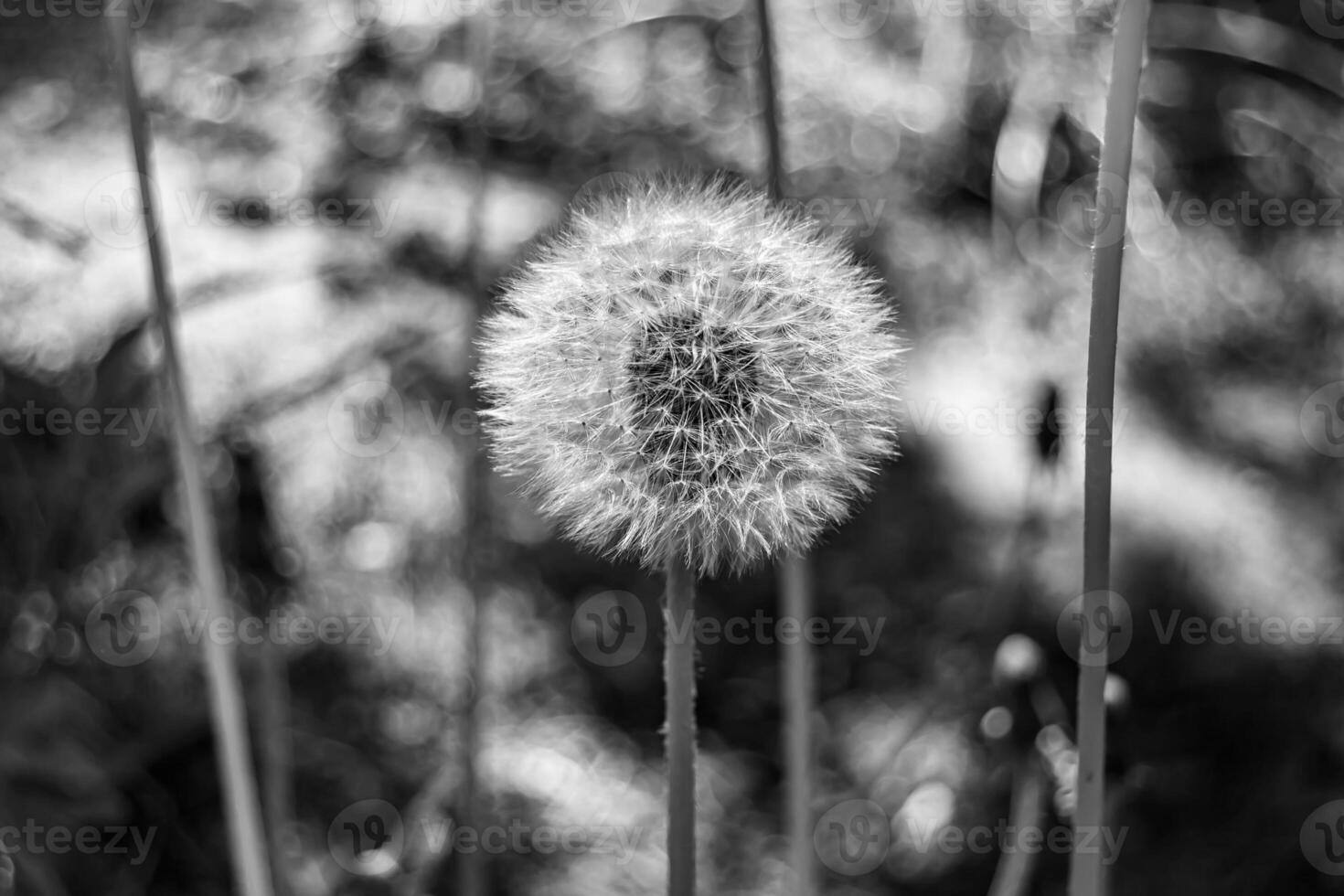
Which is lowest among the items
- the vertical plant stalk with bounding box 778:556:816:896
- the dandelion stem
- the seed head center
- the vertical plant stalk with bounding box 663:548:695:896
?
the vertical plant stalk with bounding box 778:556:816:896

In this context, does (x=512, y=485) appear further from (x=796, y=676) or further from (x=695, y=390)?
(x=695, y=390)

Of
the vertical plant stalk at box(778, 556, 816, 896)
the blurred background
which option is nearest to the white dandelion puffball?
the vertical plant stalk at box(778, 556, 816, 896)

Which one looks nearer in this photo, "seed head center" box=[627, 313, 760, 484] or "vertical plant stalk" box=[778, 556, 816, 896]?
"seed head center" box=[627, 313, 760, 484]

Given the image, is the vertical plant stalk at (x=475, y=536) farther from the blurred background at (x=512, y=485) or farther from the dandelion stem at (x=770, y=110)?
the dandelion stem at (x=770, y=110)

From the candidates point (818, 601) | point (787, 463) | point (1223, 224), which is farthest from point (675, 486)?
point (1223, 224)

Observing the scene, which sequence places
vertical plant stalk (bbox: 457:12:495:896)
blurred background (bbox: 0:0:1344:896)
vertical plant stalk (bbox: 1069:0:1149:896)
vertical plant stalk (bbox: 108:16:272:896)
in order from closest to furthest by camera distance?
vertical plant stalk (bbox: 1069:0:1149:896) < vertical plant stalk (bbox: 108:16:272:896) < vertical plant stalk (bbox: 457:12:495:896) < blurred background (bbox: 0:0:1344:896)

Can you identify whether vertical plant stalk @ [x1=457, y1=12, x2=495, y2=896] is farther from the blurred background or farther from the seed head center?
the seed head center

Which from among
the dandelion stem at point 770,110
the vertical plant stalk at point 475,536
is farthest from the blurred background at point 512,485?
the dandelion stem at point 770,110
